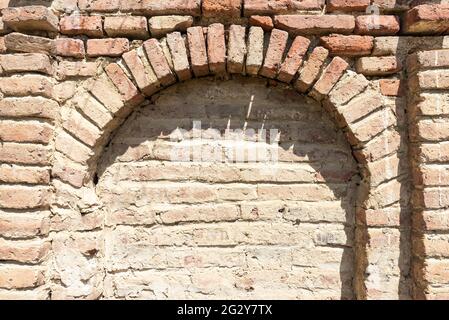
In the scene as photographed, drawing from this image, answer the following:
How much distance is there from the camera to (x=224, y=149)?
6.24 ft

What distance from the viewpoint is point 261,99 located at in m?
1.92

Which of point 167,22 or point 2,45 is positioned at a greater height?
point 167,22

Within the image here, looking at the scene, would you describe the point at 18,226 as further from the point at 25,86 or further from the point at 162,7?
the point at 162,7

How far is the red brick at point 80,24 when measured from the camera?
175 cm

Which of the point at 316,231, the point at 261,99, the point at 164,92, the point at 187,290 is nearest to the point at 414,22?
the point at 261,99

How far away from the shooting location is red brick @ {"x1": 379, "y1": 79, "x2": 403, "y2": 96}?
178 cm

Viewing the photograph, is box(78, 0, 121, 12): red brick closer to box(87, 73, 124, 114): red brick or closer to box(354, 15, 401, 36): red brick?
box(87, 73, 124, 114): red brick

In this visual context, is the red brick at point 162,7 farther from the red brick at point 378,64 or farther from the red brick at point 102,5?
the red brick at point 378,64

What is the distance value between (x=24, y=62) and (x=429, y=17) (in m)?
2.00

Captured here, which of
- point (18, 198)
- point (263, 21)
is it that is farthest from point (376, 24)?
point (18, 198)

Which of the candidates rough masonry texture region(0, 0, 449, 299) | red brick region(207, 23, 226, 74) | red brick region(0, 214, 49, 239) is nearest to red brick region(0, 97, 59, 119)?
rough masonry texture region(0, 0, 449, 299)

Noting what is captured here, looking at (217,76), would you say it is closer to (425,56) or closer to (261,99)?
(261,99)

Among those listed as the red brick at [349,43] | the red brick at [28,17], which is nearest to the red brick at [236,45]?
the red brick at [349,43]

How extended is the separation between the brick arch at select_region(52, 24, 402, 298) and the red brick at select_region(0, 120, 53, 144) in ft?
0.29
